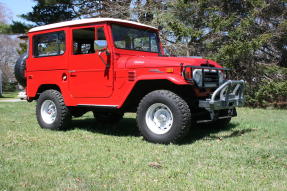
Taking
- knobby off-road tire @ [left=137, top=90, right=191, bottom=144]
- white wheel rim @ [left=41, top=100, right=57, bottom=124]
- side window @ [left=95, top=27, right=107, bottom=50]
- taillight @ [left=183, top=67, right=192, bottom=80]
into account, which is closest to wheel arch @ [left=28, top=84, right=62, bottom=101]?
white wheel rim @ [left=41, top=100, right=57, bottom=124]

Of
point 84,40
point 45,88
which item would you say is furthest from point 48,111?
point 84,40

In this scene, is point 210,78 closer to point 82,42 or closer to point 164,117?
point 164,117

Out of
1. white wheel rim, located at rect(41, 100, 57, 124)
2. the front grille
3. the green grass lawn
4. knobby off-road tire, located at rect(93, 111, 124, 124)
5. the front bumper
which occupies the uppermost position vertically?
the front grille

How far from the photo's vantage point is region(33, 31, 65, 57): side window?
717 cm

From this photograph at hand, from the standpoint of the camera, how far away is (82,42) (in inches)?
278

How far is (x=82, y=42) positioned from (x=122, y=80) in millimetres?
1464

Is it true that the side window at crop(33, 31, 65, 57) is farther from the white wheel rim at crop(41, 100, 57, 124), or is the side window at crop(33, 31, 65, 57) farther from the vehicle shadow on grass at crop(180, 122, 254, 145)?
the vehicle shadow on grass at crop(180, 122, 254, 145)

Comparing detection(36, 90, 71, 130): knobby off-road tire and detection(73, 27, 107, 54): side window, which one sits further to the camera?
detection(36, 90, 71, 130): knobby off-road tire

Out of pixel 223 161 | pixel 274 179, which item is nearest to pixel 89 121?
pixel 223 161

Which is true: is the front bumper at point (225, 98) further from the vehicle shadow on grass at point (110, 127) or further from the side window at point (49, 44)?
the side window at point (49, 44)

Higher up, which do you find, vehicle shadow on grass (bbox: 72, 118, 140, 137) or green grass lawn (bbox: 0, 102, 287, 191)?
green grass lawn (bbox: 0, 102, 287, 191)

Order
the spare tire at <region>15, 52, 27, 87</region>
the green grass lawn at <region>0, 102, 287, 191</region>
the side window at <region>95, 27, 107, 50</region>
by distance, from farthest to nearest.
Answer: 1. the spare tire at <region>15, 52, 27, 87</region>
2. the side window at <region>95, 27, 107, 50</region>
3. the green grass lawn at <region>0, 102, 287, 191</region>

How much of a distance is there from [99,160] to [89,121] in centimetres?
452

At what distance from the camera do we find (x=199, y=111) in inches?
264
